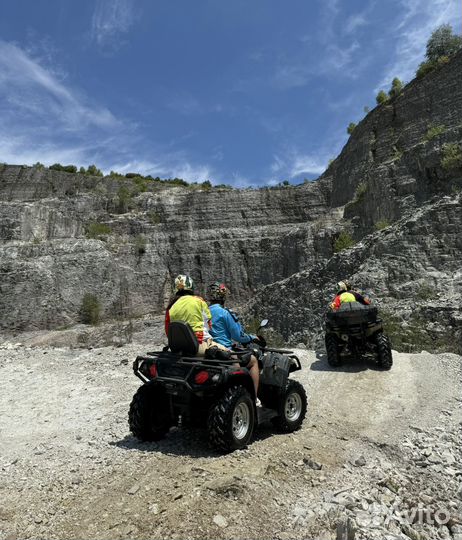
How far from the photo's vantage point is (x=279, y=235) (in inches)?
1459

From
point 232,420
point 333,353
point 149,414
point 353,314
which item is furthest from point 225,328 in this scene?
Answer: point 333,353

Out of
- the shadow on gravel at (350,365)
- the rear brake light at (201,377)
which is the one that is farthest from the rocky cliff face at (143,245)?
the rear brake light at (201,377)

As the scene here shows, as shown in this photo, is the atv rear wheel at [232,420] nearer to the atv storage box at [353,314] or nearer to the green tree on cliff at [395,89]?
the atv storage box at [353,314]

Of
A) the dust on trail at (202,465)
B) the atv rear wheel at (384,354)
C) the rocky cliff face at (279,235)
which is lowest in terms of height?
the dust on trail at (202,465)

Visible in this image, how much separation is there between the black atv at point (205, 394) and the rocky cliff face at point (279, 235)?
925 cm

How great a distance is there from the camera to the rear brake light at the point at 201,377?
180 inches

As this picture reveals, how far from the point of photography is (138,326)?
989 inches

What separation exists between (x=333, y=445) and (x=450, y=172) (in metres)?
18.6

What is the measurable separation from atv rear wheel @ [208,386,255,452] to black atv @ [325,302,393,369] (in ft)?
17.2

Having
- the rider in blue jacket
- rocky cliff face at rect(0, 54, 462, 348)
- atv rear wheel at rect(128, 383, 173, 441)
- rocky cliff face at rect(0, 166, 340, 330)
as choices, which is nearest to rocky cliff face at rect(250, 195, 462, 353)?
rocky cliff face at rect(0, 54, 462, 348)

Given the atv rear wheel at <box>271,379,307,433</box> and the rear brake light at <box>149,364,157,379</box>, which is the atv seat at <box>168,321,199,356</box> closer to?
the rear brake light at <box>149,364,157,379</box>

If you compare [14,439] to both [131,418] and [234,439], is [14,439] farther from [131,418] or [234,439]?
[234,439]

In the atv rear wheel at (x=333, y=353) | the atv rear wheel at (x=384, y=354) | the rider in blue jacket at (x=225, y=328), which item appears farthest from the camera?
the atv rear wheel at (x=333, y=353)

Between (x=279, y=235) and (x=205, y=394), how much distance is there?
32993 millimetres
